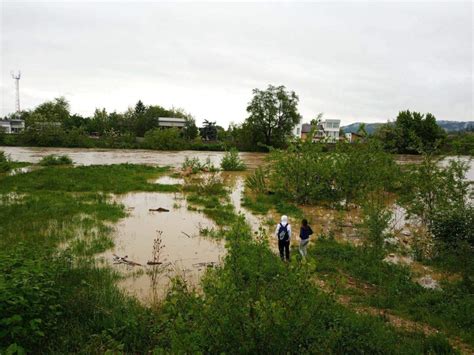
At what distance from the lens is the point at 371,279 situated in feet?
23.8

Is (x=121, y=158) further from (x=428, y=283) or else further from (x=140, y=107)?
(x=140, y=107)

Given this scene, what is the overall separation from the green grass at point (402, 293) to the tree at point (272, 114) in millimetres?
51654

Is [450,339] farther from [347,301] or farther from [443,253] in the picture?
[443,253]

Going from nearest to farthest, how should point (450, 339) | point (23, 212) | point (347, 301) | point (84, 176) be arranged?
point (450, 339) → point (347, 301) → point (23, 212) → point (84, 176)

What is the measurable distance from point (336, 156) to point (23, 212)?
510 inches

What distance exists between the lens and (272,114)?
59531 mm

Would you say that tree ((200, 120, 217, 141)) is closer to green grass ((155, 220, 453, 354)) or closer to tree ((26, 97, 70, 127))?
tree ((26, 97, 70, 127))

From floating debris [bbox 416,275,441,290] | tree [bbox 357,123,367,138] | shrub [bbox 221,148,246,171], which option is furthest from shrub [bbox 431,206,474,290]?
shrub [bbox 221,148,246,171]

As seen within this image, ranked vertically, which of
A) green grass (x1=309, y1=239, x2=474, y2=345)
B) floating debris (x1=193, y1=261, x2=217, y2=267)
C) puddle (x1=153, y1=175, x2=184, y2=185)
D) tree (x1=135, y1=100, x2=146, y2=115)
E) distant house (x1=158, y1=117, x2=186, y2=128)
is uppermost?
tree (x1=135, y1=100, x2=146, y2=115)

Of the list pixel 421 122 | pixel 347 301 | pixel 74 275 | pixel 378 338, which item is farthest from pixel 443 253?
pixel 421 122

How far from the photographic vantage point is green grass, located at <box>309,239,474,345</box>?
5480mm

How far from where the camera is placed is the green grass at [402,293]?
5480 millimetres

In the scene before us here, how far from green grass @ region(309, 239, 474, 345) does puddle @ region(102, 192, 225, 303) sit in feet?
9.87

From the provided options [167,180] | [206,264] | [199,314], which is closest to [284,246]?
[206,264]
